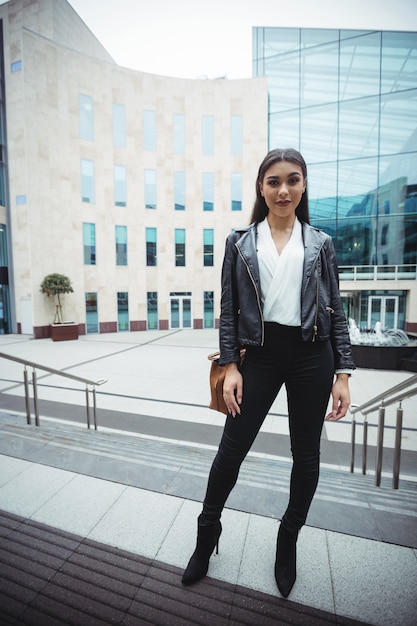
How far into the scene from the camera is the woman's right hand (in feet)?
4.30

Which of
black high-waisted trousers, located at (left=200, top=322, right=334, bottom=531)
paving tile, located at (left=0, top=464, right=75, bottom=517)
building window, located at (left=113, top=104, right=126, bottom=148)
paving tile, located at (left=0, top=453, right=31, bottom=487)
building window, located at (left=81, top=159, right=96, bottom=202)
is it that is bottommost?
paving tile, located at (left=0, top=453, right=31, bottom=487)

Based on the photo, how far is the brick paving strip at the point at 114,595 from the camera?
49.1 inches

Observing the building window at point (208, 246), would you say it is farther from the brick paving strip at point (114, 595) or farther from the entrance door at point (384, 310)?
the brick paving strip at point (114, 595)

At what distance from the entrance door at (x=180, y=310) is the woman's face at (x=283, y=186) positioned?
51.6 feet

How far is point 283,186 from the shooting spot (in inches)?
49.3

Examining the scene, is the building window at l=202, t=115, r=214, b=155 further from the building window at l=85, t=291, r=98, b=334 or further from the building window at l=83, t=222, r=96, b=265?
the building window at l=85, t=291, r=98, b=334

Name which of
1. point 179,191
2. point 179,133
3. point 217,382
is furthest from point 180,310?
point 217,382

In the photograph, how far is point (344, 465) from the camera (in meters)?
3.34

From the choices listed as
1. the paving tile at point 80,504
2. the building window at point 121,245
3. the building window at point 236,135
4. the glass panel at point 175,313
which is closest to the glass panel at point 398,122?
the building window at point 236,135

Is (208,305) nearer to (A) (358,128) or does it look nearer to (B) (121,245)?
(B) (121,245)

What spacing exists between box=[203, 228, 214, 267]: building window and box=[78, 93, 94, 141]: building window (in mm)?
7388

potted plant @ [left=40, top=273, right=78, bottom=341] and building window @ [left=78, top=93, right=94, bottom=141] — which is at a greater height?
building window @ [left=78, top=93, right=94, bottom=141]

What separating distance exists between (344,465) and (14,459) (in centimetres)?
330

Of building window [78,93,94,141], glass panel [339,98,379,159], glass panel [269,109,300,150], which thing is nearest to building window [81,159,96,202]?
building window [78,93,94,141]
